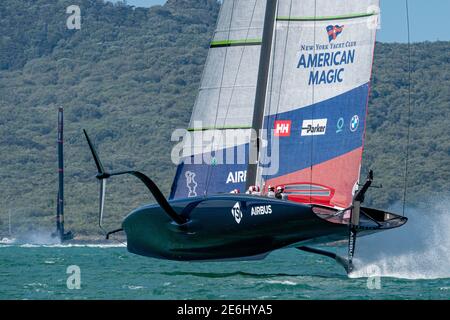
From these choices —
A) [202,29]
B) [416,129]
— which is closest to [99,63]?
[202,29]

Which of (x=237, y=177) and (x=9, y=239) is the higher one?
(x=237, y=177)

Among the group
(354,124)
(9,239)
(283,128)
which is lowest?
(9,239)

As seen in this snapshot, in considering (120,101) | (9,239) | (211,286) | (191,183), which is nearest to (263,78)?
(191,183)

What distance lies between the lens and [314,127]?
74.1 feet

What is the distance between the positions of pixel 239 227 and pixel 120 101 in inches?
4807

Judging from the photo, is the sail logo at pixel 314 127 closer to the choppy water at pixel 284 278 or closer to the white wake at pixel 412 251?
the choppy water at pixel 284 278

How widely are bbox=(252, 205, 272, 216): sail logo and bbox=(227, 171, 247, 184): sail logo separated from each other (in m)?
2.01

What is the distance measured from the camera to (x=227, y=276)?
24641mm

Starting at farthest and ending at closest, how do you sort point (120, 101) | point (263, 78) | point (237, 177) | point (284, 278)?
point (120, 101), point (284, 278), point (237, 177), point (263, 78)

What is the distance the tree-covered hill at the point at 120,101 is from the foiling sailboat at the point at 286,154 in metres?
66.6

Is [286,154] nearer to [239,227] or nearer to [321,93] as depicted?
[321,93]

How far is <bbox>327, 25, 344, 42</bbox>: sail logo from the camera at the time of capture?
73.8 ft

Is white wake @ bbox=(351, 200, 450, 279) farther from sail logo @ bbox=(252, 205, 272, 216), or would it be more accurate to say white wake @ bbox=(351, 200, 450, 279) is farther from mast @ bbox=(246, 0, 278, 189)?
sail logo @ bbox=(252, 205, 272, 216)
